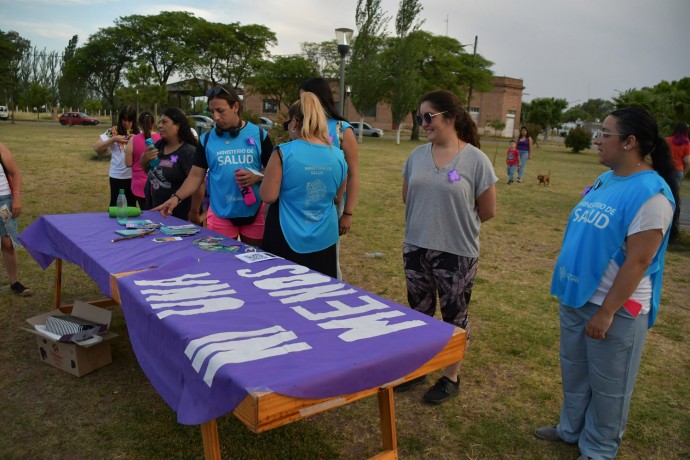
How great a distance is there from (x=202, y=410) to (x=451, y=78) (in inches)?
1584

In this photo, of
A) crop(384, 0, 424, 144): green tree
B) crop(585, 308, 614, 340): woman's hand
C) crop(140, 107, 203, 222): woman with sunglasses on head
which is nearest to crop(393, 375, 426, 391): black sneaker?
crop(585, 308, 614, 340): woman's hand

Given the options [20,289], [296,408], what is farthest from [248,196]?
[20,289]

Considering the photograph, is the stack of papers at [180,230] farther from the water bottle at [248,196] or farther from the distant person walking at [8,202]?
the distant person walking at [8,202]

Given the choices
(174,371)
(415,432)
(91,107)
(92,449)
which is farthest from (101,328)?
(91,107)

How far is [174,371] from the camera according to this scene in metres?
1.89

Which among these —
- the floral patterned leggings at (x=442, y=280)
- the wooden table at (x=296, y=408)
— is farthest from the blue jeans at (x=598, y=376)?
the wooden table at (x=296, y=408)

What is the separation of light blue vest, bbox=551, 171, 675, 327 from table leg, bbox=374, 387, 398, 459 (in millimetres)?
982

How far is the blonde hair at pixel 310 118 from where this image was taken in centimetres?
298

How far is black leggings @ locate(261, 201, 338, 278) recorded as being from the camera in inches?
123

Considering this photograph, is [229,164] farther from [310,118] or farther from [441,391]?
[441,391]

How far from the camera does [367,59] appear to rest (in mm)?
32656

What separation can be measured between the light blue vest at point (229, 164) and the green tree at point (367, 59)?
98.7ft

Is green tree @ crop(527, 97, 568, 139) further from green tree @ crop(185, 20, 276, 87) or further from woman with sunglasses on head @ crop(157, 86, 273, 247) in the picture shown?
woman with sunglasses on head @ crop(157, 86, 273, 247)

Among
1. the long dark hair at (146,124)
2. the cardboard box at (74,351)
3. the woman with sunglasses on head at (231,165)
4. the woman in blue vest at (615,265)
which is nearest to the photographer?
the woman in blue vest at (615,265)
